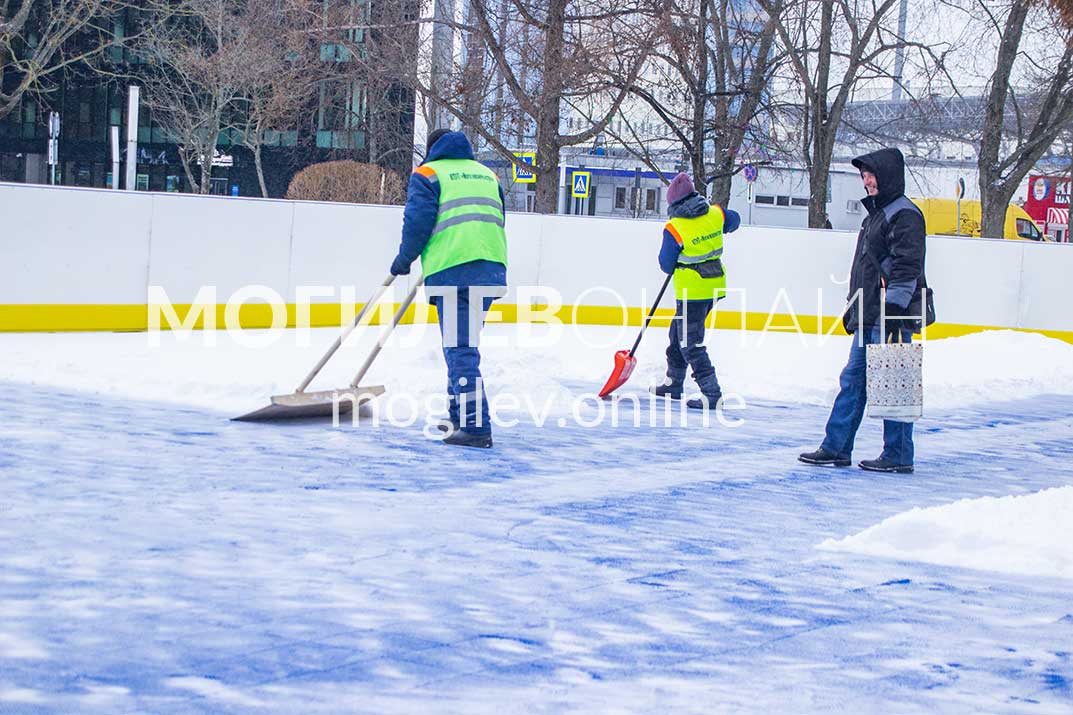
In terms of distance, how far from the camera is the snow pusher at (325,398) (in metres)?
7.74

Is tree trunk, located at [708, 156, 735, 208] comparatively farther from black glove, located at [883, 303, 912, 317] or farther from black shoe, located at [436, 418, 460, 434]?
black glove, located at [883, 303, 912, 317]

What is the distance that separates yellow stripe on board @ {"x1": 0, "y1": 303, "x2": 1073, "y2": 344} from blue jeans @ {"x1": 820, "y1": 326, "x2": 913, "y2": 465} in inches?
→ 286

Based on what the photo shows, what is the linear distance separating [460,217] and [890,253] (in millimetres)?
2157

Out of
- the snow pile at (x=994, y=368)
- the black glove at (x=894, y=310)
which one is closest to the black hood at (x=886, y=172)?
the black glove at (x=894, y=310)

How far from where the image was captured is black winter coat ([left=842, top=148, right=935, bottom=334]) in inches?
273

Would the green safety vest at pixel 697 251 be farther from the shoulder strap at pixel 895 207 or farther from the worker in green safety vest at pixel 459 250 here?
the shoulder strap at pixel 895 207

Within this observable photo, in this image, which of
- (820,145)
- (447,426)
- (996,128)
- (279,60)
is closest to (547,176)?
(820,145)

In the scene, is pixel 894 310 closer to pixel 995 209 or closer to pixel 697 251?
pixel 697 251

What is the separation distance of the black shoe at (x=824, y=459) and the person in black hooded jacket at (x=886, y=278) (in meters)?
0.17

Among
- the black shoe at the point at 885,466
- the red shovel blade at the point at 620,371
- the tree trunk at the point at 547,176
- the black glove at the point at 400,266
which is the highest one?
the tree trunk at the point at 547,176

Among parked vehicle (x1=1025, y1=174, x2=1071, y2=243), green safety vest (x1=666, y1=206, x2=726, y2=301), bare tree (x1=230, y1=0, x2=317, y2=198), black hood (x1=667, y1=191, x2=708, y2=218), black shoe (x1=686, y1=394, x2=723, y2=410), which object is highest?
bare tree (x1=230, y1=0, x2=317, y2=198)

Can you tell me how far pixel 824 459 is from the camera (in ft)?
24.5

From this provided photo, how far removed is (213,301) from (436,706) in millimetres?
10168

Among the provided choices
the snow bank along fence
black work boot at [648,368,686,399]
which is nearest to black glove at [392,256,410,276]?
black work boot at [648,368,686,399]
